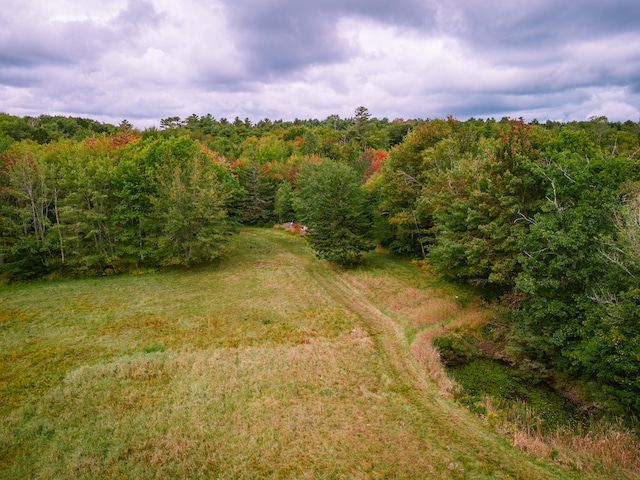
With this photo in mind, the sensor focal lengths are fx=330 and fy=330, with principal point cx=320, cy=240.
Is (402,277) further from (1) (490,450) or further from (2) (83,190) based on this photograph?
(2) (83,190)

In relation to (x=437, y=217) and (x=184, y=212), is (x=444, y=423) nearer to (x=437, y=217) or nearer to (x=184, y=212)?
(x=437, y=217)

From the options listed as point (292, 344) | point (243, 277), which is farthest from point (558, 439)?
point (243, 277)

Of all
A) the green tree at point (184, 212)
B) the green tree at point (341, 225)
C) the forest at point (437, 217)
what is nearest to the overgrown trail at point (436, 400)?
the forest at point (437, 217)

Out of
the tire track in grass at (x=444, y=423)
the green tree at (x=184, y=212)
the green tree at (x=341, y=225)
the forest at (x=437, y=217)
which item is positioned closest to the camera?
the tire track in grass at (x=444, y=423)

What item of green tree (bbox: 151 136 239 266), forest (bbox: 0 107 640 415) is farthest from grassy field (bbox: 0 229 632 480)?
green tree (bbox: 151 136 239 266)

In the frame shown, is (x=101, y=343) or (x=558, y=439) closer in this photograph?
(x=558, y=439)

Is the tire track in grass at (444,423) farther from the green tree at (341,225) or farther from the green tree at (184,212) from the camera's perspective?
the green tree at (184,212)
